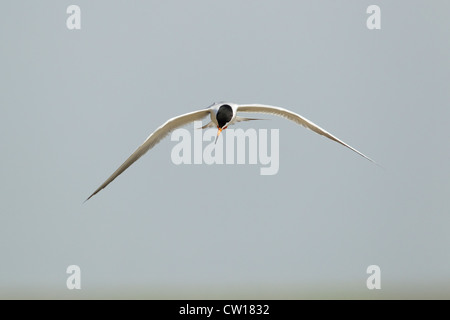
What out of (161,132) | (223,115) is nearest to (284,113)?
(223,115)

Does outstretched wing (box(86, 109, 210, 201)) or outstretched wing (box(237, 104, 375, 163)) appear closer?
outstretched wing (box(86, 109, 210, 201))

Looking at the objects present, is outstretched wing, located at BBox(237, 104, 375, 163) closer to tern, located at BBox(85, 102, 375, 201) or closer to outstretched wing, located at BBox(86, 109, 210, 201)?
tern, located at BBox(85, 102, 375, 201)

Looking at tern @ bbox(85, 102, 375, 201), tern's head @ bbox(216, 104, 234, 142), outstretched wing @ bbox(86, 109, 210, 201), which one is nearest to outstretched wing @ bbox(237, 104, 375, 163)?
tern @ bbox(85, 102, 375, 201)

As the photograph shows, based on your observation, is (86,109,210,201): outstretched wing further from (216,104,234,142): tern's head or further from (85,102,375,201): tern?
Result: (216,104,234,142): tern's head

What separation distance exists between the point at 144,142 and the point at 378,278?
4.95 metres

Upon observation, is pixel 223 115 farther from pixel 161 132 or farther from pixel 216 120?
pixel 161 132

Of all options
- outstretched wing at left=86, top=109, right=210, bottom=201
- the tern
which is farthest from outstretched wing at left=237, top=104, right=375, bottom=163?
outstretched wing at left=86, top=109, right=210, bottom=201

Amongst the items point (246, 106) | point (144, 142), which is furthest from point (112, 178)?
point (246, 106)

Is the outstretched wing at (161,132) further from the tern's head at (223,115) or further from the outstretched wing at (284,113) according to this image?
the outstretched wing at (284,113)

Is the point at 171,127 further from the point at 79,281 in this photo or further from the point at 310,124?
the point at 79,281

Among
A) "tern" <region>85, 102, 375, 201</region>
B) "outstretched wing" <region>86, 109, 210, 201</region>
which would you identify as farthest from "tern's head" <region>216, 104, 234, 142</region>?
"outstretched wing" <region>86, 109, 210, 201</region>

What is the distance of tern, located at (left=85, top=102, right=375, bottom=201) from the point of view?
25.1 ft

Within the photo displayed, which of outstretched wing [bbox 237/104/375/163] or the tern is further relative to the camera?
outstretched wing [bbox 237/104/375/163]
